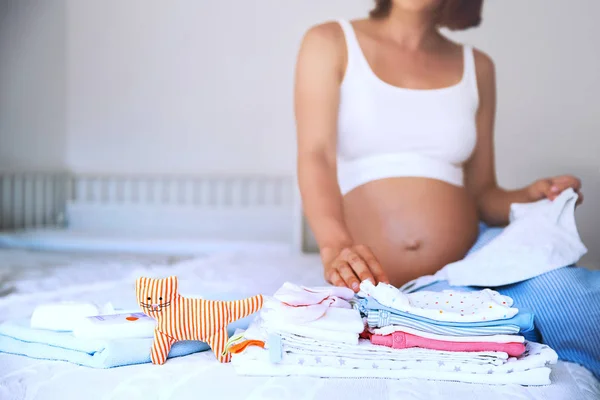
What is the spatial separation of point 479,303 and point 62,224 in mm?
1877

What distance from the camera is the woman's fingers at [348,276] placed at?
982 millimetres

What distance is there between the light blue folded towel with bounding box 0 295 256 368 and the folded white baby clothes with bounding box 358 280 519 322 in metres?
0.28

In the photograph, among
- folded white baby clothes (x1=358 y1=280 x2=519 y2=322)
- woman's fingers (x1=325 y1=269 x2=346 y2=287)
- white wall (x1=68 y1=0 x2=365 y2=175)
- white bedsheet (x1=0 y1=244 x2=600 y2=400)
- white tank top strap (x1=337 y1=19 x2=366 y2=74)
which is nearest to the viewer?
white bedsheet (x1=0 y1=244 x2=600 y2=400)

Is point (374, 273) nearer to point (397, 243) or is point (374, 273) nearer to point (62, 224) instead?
point (397, 243)

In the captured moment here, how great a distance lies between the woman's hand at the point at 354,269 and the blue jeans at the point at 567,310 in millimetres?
262

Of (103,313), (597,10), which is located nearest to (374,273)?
(103,313)

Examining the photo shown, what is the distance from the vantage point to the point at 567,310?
96cm

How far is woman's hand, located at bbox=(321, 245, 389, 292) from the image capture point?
3.28 ft

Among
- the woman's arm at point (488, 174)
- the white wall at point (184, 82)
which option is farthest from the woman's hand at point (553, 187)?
the white wall at point (184, 82)

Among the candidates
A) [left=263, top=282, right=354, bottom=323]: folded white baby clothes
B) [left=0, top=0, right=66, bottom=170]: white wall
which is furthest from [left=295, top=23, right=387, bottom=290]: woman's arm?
[left=0, top=0, right=66, bottom=170]: white wall

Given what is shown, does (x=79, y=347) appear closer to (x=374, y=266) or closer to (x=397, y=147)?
(x=374, y=266)

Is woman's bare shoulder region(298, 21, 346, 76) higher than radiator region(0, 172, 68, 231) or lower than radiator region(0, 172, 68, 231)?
higher

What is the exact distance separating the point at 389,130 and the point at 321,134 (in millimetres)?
163

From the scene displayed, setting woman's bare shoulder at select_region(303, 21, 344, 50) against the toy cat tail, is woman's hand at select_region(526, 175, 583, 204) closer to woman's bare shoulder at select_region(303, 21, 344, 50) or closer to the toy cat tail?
woman's bare shoulder at select_region(303, 21, 344, 50)
